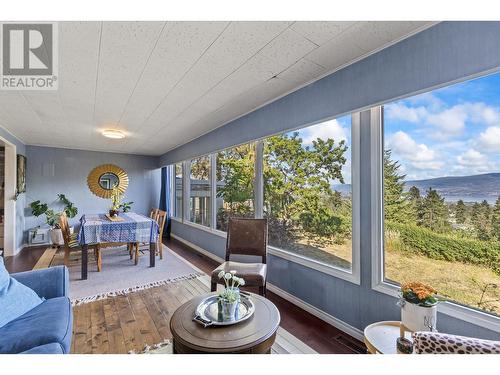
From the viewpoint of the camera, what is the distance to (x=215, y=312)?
152cm

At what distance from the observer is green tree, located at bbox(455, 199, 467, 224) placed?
5.09 feet

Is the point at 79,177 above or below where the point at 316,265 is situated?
above

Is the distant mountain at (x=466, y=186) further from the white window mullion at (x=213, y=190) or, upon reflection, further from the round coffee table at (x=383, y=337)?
the white window mullion at (x=213, y=190)

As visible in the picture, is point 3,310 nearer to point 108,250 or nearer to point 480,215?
point 480,215

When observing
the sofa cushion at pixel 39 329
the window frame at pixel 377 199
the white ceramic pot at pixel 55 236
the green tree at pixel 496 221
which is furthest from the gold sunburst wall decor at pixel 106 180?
the green tree at pixel 496 221

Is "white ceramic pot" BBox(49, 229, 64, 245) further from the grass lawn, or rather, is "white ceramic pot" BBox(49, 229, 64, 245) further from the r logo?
the grass lawn

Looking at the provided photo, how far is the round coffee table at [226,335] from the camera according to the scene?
1.20 meters

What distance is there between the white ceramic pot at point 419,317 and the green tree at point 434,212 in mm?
634

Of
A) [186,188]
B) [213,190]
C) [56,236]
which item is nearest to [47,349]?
[213,190]

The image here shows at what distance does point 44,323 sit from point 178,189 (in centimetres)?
478

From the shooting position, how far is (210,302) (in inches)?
65.1

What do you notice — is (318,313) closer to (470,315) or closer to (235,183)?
(470,315)
